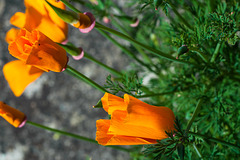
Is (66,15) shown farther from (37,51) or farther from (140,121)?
(140,121)

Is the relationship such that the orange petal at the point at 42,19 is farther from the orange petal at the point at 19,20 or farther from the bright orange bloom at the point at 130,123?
the bright orange bloom at the point at 130,123

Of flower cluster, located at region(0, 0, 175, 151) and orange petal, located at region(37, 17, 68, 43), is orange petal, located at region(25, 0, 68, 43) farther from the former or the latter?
flower cluster, located at region(0, 0, 175, 151)

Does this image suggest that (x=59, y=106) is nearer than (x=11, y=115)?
No

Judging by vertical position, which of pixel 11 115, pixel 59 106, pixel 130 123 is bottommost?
pixel 59 106

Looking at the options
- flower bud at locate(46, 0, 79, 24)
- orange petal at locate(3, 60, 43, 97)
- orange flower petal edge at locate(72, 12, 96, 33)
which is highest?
flower bud at locate(46, 0, 79, 24)

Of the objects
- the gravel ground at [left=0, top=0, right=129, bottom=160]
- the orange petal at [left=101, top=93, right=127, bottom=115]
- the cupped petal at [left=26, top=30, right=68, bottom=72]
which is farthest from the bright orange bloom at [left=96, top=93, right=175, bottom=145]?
the gravel ground at [left=0, top=0, right=129, bottom=160]

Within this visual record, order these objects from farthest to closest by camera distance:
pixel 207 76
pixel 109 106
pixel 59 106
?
pixel 59 106 < pixel 207 76 < pixel 109 106

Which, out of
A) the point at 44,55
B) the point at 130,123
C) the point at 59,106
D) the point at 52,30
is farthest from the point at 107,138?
the point at 59,106
